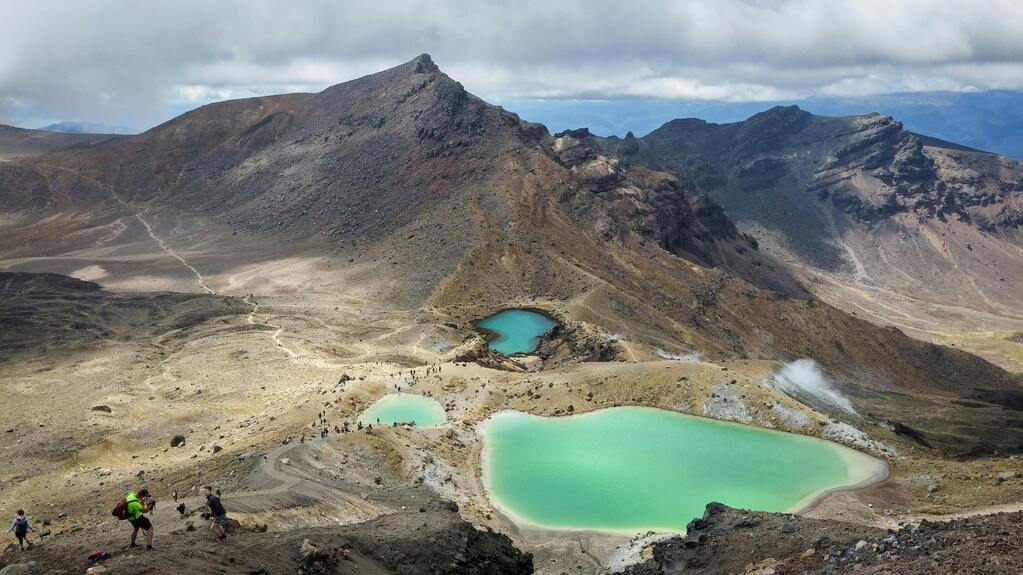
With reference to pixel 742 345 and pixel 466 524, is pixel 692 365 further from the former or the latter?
pixel 742 345

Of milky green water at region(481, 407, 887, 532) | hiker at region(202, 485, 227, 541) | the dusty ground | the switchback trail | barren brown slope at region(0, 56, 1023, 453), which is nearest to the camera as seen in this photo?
hiker at region(202, 485, 227, 541)

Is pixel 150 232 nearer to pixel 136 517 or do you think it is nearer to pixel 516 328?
pixel 516 328

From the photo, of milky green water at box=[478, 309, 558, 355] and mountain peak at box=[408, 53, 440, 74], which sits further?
mountain peak at box=[408, 53, 440, 74]

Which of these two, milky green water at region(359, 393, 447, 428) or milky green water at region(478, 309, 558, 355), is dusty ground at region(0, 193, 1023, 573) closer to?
milky green water at region(359, 393, 447, 428)

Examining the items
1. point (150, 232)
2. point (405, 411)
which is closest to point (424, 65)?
point (150, 232)

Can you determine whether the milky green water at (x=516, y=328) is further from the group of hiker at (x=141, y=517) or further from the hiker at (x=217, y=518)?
the hiker at (x=217, y=518)

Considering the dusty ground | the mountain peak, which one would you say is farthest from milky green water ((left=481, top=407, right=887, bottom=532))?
the mountain peak
